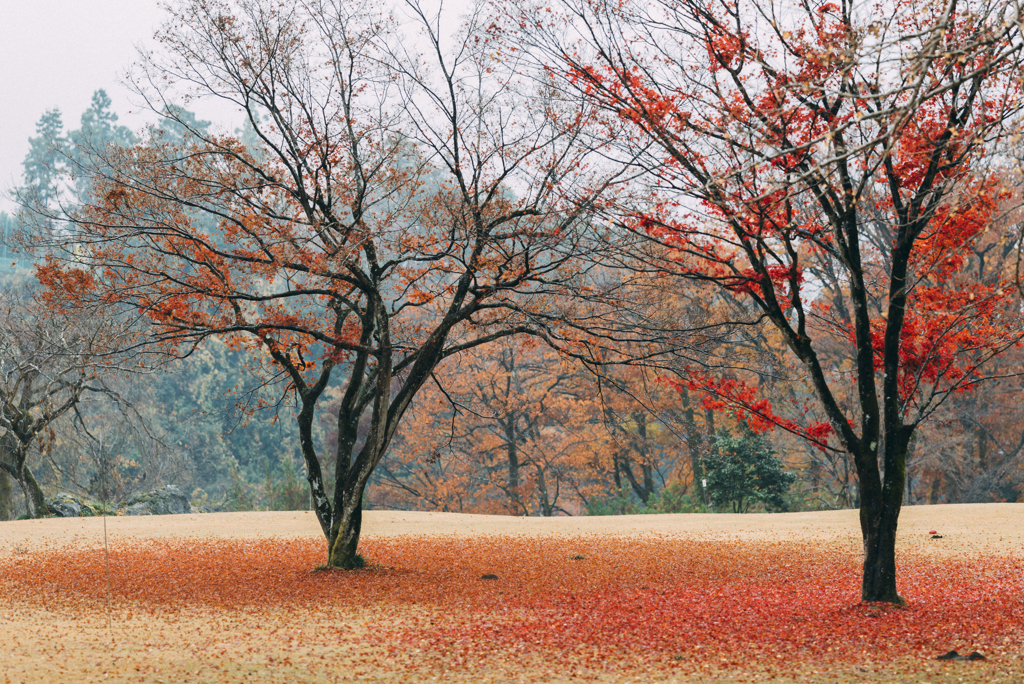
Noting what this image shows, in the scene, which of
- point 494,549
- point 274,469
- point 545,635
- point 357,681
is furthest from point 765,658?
point 274,469

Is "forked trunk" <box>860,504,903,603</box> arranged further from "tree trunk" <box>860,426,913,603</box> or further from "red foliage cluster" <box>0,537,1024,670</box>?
"red foliage cluster" <box>0,537,1024,670</box>

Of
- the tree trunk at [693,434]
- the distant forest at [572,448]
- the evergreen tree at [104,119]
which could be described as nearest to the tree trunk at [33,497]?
the distant forest at [572,448]

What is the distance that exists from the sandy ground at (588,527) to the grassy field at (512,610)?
20cm

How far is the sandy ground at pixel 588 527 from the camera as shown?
1494cm

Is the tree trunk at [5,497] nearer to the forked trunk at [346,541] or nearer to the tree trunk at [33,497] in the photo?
the tree trunk at [33,497]

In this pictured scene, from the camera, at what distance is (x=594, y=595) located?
9977mm

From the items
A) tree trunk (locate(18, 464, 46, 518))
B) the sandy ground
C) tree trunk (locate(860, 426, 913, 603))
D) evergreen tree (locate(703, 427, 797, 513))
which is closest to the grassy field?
the sandy ground

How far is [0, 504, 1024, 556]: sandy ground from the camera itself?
1494 centimetres

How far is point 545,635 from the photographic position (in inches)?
304

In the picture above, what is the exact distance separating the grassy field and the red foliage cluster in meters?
0.04

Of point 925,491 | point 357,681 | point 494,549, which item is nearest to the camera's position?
point 357,681

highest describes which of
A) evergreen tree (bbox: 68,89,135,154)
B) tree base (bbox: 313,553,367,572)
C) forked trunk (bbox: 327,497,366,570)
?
evergreen tree (bbox: 68,89,135,154)

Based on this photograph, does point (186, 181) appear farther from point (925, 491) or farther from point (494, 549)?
point (925, 491)

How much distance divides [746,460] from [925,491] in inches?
445
